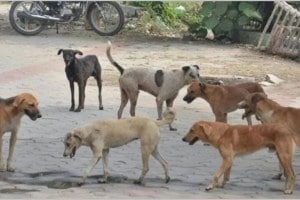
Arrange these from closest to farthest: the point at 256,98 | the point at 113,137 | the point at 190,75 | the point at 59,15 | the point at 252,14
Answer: the point at 113,137
the point at 256,98
the point at 190,75
the point at 252,14
the point at 59,15

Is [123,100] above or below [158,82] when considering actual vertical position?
below

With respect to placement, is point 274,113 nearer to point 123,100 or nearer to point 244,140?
point 244,140

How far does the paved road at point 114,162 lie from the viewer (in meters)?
7.20

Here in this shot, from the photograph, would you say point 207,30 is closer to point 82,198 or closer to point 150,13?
point 150,13

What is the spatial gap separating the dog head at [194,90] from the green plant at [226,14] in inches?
347

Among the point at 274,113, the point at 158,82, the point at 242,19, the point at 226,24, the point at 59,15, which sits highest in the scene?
the point at 274,113

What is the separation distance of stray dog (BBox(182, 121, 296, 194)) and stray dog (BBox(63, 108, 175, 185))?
0.39m

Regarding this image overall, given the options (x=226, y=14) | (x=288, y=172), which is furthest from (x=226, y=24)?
(x=288, y=172)

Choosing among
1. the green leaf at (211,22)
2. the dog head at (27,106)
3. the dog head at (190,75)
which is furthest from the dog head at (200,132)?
the green leaf at (211,22)

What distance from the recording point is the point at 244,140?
7207mm

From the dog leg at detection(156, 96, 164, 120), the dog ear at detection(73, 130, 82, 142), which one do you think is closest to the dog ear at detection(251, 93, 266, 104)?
the dog ear at detection(73, 130, 82, 142)

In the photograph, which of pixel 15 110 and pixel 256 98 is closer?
pixel 15 110

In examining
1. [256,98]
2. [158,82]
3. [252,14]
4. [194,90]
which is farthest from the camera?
[252,14]

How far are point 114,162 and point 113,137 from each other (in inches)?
39.0
